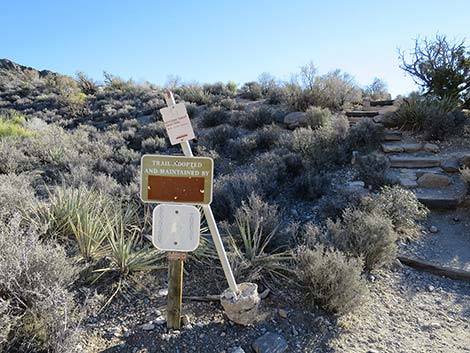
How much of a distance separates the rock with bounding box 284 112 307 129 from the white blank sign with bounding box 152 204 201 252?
6.88 meters

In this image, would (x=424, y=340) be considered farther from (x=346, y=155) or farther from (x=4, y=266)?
(x=346, y=155)

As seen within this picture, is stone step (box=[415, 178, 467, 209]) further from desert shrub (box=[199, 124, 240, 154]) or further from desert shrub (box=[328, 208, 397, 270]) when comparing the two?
desert shrub (box=[199, 124, 240, 154])

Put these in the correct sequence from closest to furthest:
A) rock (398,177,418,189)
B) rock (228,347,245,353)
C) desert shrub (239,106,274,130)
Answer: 1. rock (228,347,245,353)
2. rock (398,177,418,189)
3. desert shrub (239,106,274,130)

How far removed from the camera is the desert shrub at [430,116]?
7.71m

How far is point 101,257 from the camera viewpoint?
3699 mm

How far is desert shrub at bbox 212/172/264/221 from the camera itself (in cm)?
511

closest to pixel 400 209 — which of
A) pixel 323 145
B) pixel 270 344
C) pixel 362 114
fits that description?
pixel 323 145

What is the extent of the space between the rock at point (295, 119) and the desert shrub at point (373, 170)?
2.71m

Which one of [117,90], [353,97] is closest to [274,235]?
[353,97]

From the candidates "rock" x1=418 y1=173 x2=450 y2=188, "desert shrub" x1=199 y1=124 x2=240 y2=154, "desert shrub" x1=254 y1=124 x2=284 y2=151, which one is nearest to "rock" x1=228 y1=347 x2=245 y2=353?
"rock" x1=418 y1=173 x2=450 y2=188

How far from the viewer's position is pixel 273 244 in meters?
4.16

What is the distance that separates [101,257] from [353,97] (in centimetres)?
948

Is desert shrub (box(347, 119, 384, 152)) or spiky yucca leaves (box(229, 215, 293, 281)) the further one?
desert shrub (box(347, 119, 384, 152))

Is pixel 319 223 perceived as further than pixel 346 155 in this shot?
No
